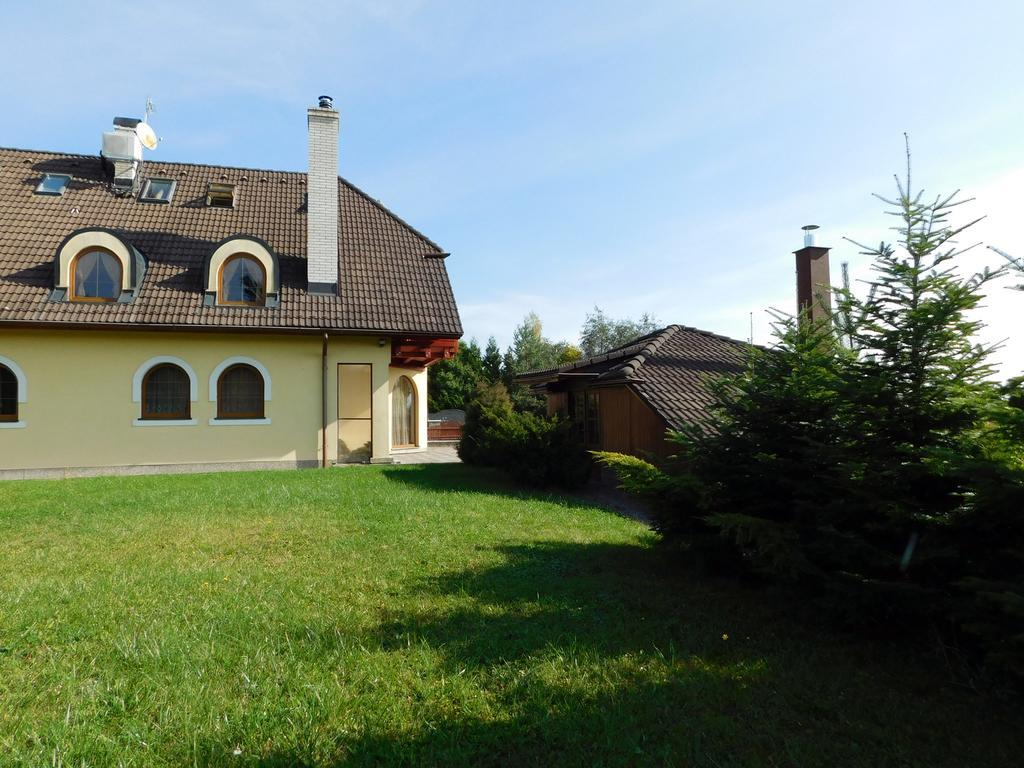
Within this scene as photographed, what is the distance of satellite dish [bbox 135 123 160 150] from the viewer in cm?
1767

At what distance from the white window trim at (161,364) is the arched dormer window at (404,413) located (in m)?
6.68

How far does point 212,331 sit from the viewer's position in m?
14.1

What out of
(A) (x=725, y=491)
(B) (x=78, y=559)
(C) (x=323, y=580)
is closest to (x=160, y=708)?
(C) (x=323, y=580)

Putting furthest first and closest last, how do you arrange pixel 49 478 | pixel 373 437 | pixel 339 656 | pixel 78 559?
pixel 373 437 → pixel 49 478 → pixel 78 559 → pixel 339 656

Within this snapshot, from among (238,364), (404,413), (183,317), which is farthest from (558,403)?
(183,317)

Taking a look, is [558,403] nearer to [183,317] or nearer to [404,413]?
[404,413]

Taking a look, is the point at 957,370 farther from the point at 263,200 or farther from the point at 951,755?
the point at 263,200

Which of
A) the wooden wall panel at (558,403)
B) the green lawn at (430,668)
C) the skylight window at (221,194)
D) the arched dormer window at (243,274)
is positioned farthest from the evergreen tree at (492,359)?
the green lawn at (430,668)

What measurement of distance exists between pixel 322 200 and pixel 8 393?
8260mm

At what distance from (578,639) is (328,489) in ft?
24.2

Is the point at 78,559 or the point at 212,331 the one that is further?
the point at 212,331

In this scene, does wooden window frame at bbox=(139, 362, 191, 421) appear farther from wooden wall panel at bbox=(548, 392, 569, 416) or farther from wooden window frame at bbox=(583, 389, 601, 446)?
wooden window frame at bbox=(583, 389, 601, 446)

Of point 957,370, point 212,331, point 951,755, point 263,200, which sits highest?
point 263,200

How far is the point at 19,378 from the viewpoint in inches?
531
